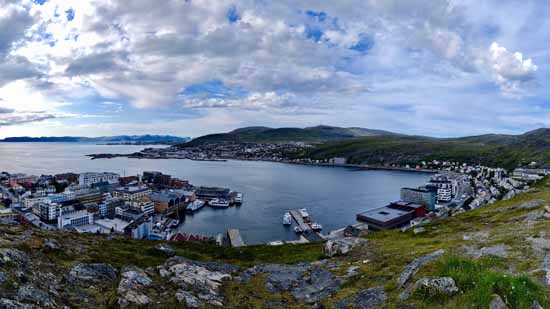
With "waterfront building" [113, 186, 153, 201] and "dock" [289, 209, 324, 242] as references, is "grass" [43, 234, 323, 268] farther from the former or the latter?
"waterfront building" [113, 186, 153, 201]

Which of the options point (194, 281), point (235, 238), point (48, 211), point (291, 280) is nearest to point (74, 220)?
point (48, 211)

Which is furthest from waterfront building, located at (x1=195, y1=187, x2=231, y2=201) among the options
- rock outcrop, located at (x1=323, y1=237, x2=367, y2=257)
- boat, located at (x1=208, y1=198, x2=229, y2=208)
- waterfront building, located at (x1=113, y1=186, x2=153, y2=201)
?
rock outcrop, located at (x1=323, y1=237, x2=367, y2=257)

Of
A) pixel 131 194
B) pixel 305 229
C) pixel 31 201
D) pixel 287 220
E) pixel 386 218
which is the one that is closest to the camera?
pixel 305 229

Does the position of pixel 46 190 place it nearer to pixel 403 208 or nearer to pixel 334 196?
pixel 334 196

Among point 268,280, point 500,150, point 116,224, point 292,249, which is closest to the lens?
point 268,280

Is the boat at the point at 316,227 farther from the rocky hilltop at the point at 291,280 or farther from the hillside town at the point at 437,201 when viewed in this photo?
the rocky hilltop at the point at 291,280

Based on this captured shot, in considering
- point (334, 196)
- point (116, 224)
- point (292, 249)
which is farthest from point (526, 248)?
point (334, 196)

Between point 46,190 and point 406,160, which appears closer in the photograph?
point 46,190

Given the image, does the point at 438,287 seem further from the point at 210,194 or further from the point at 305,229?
the point at 210,194
